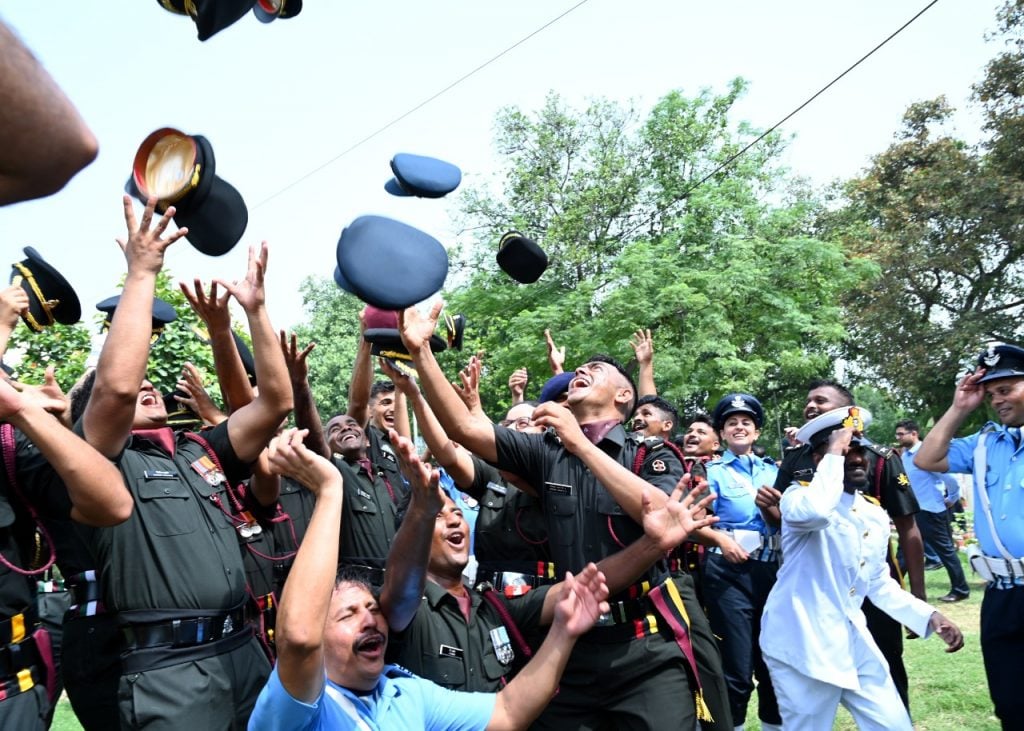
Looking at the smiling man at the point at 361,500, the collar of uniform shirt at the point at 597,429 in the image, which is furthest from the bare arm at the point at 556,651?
the smiling man at the point at 361,500

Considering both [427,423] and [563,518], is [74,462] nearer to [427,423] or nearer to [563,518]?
[427,423]

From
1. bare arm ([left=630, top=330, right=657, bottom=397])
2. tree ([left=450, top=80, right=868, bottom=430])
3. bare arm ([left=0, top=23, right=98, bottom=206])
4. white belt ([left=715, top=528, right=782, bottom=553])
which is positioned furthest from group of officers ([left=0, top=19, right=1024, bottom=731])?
tree ([left=450, top=80, right=868, bottom=430])

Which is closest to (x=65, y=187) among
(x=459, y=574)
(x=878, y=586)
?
(x=459, y=574)

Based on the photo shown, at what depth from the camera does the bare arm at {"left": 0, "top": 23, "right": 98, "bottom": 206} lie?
1.04 m

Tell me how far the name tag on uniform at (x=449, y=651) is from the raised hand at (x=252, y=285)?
5.15ft

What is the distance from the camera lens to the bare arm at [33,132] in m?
1.04

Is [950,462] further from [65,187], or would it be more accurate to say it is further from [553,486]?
[65,187]

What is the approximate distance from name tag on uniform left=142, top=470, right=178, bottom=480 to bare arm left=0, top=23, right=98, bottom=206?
9.32ft

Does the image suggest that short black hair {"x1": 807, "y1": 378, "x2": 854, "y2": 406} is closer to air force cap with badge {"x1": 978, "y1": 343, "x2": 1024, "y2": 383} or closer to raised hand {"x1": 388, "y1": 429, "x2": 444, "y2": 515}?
air force cap with badge {"x1": 978, "y1": 343, "x2": 1024, "y2": 383}

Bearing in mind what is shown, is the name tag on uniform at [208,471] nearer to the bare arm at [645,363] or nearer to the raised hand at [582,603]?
the raised hand at [582,603]

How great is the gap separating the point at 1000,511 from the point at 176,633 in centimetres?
449

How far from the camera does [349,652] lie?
311 cm

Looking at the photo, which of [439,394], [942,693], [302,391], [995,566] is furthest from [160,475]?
[942,693]

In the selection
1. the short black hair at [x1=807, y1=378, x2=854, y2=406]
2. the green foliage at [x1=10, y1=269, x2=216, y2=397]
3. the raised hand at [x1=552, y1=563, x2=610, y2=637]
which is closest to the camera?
the raised hand at [x1=552, y1=563, x2=610, y2=637]
